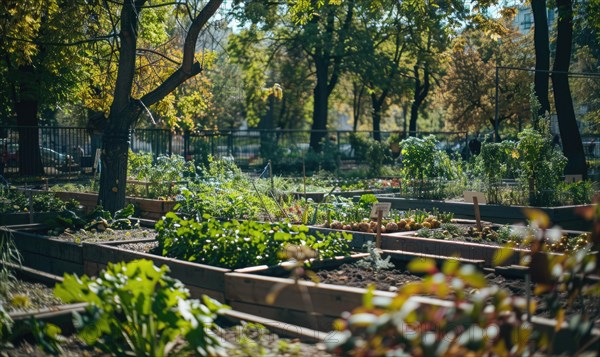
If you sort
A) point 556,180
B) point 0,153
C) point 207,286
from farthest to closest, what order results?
point 0,153
point 556,180
point 207,286

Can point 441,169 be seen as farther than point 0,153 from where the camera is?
No

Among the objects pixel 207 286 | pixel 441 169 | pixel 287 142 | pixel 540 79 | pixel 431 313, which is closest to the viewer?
pixel 431 313

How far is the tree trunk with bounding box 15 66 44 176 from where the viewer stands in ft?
87.2

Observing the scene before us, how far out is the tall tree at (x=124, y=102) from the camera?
→ 1391 centimetres

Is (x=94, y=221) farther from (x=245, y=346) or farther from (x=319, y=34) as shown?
(x=319, y=34)

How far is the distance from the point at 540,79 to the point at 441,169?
6.75 metres

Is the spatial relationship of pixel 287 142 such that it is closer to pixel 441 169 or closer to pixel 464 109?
pixel 464 109

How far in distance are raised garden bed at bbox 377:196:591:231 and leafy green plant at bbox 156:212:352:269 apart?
6213 mm

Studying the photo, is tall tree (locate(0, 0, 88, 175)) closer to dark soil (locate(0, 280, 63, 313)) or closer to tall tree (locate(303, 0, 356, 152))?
dark soil (locate(0, 280, 63, 313))

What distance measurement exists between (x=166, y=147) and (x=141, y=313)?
24.7m

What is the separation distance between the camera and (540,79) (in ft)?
73.0

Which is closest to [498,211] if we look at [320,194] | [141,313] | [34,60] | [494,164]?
[494,164]

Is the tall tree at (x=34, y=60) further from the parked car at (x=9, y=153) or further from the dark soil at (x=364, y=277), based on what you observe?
the dark soil at (x=364, y=277)

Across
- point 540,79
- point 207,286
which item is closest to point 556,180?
point 540,79
